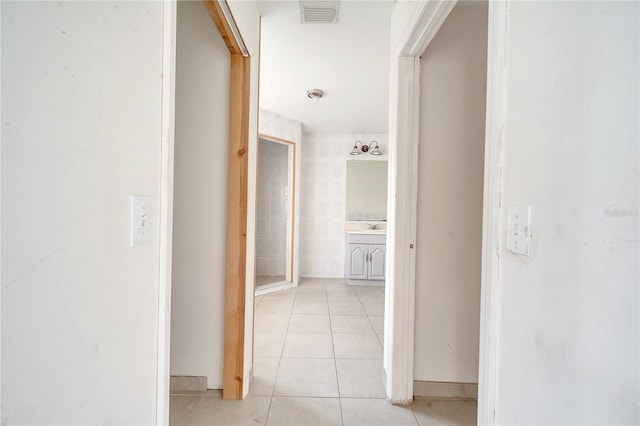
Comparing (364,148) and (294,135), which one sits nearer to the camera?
(294,135)

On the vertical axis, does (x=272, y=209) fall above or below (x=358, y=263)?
above

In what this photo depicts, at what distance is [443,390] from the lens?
1694 mm

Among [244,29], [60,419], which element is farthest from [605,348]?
[244,29]

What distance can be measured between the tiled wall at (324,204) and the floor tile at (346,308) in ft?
4.11

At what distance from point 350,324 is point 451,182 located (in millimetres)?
1760

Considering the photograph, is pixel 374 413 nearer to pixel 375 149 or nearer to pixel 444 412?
pixel 444 412

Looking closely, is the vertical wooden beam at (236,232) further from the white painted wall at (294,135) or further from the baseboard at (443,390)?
the white painted wall at (294,135)

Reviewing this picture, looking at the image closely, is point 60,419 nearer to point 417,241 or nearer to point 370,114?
point 417,241

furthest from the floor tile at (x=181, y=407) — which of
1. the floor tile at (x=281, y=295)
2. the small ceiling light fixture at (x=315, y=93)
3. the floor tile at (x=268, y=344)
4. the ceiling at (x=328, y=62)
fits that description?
the small ceiling light fixture at (x=315, y=93)

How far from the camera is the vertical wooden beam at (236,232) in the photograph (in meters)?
1.61

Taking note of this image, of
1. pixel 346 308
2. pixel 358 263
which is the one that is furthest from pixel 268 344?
pixel 358 263

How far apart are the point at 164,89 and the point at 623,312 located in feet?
3.75

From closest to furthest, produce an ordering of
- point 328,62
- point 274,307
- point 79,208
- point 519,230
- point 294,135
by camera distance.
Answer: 1. point 79,208
2. point 519,230
3. point 328,62
4. point 274,307
5. point 294,135

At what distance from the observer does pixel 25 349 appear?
0.48 meters
